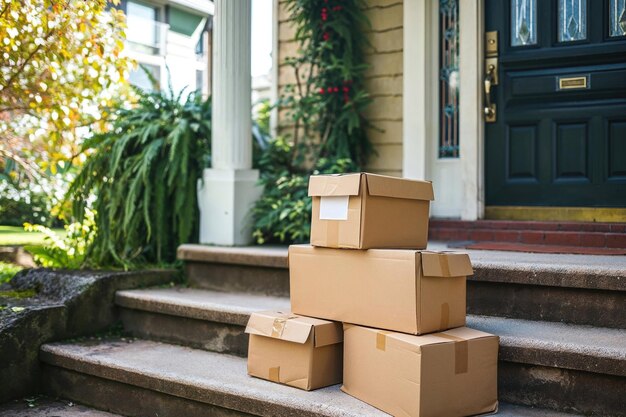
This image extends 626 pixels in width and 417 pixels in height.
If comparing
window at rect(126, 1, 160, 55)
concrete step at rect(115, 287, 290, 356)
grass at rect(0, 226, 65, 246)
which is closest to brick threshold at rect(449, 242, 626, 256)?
concrete step at rect(115, 287, 290, 356)

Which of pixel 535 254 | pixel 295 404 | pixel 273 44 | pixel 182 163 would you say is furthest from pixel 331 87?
pixel 295 404

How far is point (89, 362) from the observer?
9.34 ft

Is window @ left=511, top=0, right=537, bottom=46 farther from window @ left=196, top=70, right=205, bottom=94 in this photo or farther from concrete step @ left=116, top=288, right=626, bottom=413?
window @ left=196, top=70, right=205, bottom=94

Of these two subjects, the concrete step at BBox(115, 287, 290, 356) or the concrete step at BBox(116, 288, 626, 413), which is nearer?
the concrete step at BBox(116, 288, 626, 413)

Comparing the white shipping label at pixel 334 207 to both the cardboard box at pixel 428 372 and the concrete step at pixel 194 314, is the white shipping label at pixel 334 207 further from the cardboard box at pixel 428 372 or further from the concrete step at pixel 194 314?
the concrete step at pixel 194 314

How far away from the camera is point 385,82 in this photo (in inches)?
172

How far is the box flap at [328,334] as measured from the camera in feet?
7.58

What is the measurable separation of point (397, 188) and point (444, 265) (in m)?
0.34

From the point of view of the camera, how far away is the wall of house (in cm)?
432

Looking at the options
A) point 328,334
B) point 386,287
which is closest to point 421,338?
point 386,287

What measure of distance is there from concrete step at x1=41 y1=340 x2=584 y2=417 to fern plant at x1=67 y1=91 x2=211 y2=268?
2.46 ft

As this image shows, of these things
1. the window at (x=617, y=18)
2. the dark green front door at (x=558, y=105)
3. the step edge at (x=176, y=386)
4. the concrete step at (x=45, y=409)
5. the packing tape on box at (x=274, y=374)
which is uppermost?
the window at (x=617, y=18)

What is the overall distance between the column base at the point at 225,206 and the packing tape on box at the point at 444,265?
6.30ft

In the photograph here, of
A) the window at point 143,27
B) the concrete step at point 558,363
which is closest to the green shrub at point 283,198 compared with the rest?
the concrete step at point 558,363
